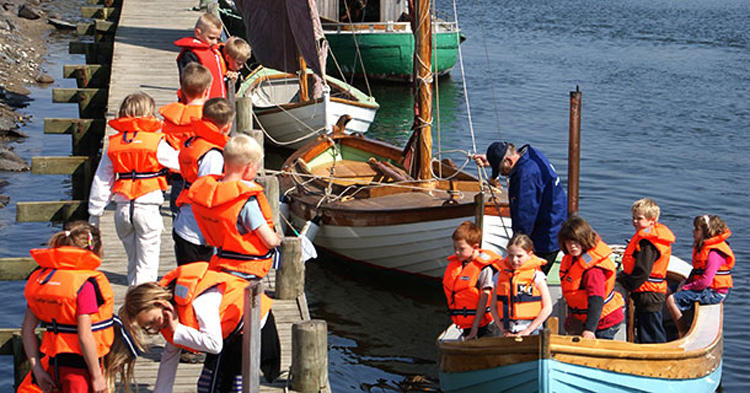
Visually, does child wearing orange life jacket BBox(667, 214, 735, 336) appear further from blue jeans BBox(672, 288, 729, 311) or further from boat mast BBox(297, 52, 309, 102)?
boat mast BBox(297, 52, 309, 102)

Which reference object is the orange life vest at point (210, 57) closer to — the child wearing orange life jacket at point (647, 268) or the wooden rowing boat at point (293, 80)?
the child wearing orange life jacket at point (647, 268)

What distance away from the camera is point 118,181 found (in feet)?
23.5

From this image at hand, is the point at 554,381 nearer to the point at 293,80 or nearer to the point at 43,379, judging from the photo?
the point at 43,379

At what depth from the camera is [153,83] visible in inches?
592

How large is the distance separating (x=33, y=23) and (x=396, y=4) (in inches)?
499

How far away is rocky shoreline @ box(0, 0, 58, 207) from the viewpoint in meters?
20.1

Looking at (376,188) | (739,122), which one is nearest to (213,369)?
(376,188)

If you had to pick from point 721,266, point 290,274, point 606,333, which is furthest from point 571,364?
point 290,274

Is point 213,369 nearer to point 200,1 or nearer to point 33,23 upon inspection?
point 200,1

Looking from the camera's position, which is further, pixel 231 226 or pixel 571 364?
pixel 571 364

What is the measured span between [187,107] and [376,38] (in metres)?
21.7

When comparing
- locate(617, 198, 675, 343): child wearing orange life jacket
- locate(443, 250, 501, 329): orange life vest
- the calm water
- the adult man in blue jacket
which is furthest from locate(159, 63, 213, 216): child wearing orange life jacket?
the calm water

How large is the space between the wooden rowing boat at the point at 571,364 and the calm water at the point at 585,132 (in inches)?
101

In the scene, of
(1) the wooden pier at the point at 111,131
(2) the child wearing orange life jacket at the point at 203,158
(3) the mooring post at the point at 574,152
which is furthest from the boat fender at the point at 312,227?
(2) the child wearing orange life jacket at the point at 203,158
